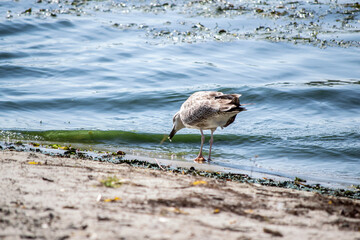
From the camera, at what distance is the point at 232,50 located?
53.7 ft

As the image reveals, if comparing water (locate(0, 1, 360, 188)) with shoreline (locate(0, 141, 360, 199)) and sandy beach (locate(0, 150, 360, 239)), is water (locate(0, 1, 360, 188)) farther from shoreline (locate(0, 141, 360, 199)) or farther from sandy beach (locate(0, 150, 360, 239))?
sandy beach (locate(0, 150, 360, 239))

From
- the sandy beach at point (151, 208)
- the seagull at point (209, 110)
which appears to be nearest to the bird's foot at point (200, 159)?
the seagull at point (209, 110)

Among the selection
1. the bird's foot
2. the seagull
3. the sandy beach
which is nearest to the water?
the bird's foot

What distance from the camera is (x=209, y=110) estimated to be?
8070 millimetres

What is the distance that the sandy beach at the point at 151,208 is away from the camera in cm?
366

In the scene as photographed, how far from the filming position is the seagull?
7.82 meters

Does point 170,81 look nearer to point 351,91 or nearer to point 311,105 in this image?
point 311,105

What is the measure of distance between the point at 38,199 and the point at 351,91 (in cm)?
1036

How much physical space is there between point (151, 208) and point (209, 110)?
13.4 feet

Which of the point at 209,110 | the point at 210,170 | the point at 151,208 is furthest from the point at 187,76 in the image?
the point at 151,208

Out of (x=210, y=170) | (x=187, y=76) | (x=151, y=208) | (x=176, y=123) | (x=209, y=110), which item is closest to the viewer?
(x=151, y=208)

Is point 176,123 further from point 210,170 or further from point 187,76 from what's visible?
point 187,76

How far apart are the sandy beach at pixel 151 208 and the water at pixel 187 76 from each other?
2744 millimetres

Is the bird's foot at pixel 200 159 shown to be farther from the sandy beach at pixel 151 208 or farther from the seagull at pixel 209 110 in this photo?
the sandy beach at pixel 151 208
